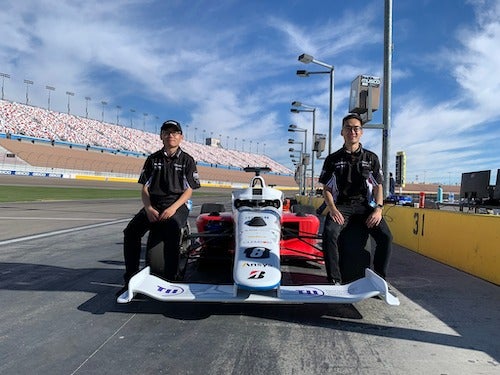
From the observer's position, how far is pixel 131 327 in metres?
3.70

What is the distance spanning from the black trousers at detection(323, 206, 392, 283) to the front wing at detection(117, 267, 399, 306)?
0.38 m

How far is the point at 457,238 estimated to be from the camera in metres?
6.79

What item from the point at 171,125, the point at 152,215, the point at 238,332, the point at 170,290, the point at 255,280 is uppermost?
the point at 171,125

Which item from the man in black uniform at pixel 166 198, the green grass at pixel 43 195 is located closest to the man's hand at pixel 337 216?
the man in black uniform at pixel 166 198

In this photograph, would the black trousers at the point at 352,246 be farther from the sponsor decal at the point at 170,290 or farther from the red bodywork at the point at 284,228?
the sponsor decal at the point at 170,290

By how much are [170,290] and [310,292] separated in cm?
124

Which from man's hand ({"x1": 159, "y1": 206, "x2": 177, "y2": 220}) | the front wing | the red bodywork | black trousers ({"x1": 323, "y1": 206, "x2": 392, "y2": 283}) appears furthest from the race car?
the red bodywork

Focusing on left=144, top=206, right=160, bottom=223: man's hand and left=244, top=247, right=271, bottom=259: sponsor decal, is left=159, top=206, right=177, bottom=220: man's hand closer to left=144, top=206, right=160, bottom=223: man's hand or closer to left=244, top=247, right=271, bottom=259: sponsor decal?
left=144, top=206, right=160, bottom=223: man's hand

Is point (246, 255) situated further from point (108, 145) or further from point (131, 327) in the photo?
point (108, 145)

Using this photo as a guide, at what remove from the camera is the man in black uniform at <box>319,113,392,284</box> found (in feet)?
14.9

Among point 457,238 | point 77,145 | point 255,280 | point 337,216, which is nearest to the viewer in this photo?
point 255,280

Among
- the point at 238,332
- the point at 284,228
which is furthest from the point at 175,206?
the point at 284,228

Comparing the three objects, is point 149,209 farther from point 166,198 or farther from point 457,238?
point 457,238

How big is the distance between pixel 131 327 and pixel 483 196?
11.1 metres
